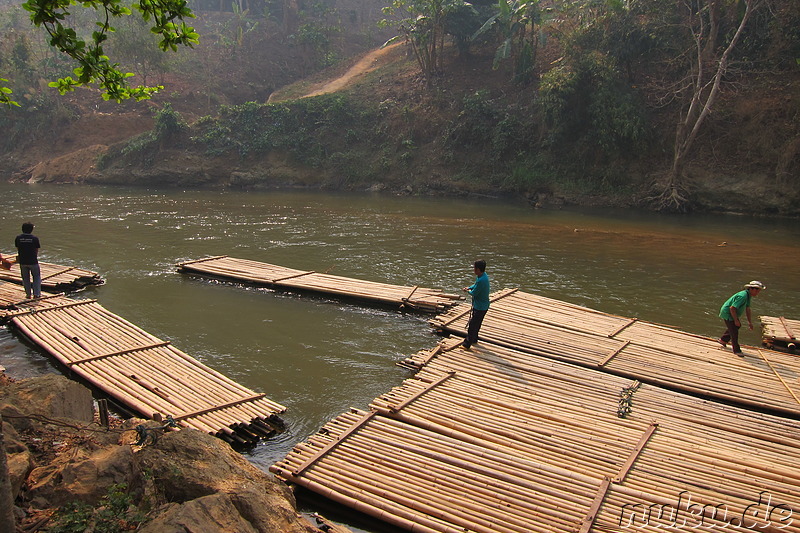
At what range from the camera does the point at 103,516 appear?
414 cm

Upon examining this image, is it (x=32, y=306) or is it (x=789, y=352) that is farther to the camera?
(x=32, y=306)

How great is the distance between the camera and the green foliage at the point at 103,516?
4.01 meters

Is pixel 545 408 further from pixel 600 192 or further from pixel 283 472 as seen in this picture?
pixel 600 192

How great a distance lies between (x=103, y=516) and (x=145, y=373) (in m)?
4.53

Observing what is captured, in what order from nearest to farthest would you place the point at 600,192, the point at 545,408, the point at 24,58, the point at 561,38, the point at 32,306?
the point at 545,408, the point at 32,306, the point at 600,192, the point at 561,38, the point at 24,58

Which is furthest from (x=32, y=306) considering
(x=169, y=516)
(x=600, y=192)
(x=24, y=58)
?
(x=24, y=58)

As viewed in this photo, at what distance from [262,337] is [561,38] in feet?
90.3

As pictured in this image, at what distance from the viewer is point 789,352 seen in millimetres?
10430

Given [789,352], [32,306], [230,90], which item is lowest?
[789,352]

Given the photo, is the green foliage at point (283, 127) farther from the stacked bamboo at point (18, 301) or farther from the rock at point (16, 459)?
the rock at point (16, 459)

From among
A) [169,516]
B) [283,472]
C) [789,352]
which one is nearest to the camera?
[169,516]

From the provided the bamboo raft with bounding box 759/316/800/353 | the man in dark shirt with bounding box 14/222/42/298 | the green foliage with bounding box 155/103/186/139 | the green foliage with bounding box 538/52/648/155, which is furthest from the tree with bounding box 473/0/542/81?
the man in dark shirt with bounding box 14/222/42/298

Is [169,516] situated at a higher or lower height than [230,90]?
lower

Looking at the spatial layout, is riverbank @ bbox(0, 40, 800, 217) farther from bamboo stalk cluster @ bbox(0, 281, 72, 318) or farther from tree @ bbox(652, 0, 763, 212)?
bamboo stalk cluster @ bbox(0, 281, 72, 318)
